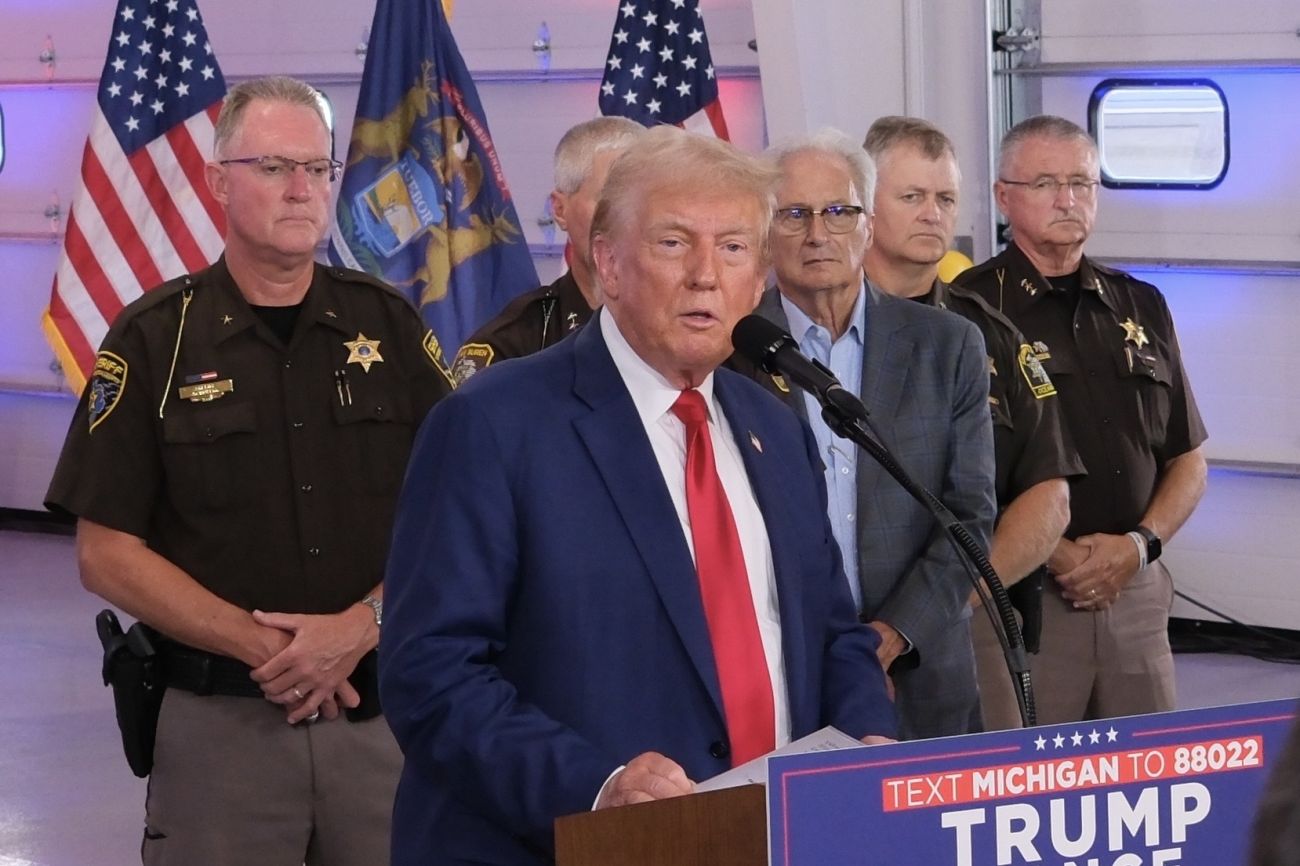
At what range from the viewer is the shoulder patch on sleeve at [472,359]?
3.88m

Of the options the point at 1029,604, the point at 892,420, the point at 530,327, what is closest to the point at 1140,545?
the point at 1029,604

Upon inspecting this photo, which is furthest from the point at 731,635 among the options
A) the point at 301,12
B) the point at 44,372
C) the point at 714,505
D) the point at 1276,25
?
the point at 44,372

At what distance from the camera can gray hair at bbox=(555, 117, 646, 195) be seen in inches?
160

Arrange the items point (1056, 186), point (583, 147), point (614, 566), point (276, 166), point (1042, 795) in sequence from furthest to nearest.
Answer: point (1056, 186) → point (583, 147) → point (276, 166) → point (614, 566) → point (1042, 795)

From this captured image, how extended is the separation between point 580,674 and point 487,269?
466 centimetres

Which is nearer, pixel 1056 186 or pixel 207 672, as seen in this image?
pixel 207 672

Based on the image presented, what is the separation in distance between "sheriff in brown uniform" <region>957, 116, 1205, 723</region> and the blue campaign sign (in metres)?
2.34

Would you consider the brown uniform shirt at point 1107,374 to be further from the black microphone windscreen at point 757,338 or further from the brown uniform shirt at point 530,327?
the black microphone windscreen at point 757,338

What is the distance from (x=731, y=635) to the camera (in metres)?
2.17

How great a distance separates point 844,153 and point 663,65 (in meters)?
3.40

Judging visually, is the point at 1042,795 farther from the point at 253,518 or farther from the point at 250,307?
the point at 250,307

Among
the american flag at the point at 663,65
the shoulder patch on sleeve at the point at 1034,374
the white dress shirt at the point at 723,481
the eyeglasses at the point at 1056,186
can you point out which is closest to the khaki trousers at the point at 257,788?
the white dress shirt at the point at 723,481

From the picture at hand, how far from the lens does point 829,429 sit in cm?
322

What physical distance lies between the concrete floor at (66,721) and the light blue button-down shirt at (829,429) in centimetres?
194
